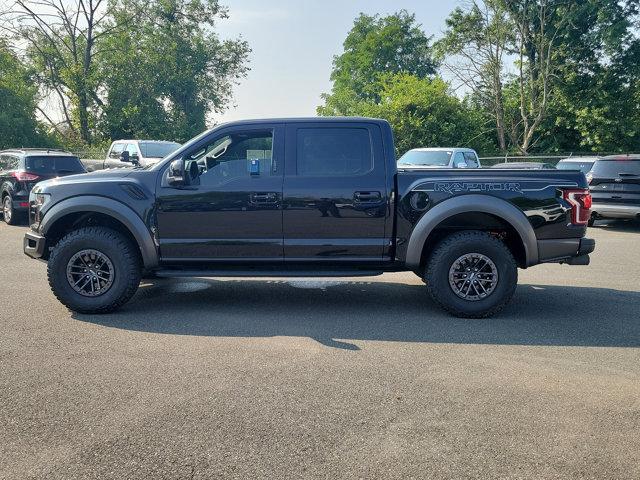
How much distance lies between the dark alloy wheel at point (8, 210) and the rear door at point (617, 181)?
13.6 m

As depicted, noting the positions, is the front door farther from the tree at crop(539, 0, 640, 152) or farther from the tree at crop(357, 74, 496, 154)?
the tree at crop(539, 0, 640, 152)

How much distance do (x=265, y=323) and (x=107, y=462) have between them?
2685 mm

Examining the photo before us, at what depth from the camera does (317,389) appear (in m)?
3.98

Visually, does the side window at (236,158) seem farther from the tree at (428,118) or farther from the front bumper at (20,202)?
the tree at (428,118)

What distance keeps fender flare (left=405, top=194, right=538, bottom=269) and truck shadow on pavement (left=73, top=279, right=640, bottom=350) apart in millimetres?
745

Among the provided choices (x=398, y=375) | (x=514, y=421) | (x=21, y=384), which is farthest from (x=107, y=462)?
(x=514, y=421)

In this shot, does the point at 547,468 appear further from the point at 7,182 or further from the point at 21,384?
the point at 7,182

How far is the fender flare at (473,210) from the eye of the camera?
18.6 feet

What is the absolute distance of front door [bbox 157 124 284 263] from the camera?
583 centimetres

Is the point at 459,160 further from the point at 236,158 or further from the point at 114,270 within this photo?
the point at 114,270

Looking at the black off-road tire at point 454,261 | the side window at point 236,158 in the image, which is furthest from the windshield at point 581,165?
the side window at point 236,158

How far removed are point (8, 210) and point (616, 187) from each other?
14146 mm

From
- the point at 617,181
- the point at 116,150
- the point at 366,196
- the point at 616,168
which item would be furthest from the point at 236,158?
the point at 116,150

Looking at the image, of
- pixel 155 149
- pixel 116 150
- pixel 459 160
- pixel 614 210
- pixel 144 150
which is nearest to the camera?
pixel 614 210
